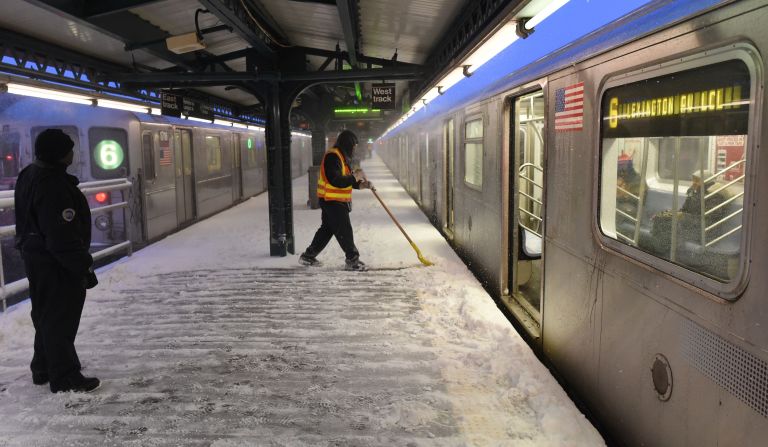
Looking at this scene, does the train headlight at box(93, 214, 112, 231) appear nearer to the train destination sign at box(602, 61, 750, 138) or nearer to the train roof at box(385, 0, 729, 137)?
the train roof at box(385, 0, 729, 137)

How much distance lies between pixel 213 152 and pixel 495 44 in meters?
10.2

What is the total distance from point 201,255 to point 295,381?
493 centimetres

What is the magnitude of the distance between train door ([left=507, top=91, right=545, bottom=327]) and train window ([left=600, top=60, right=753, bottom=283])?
115cm

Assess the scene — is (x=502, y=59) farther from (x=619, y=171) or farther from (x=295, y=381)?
(x=295, y=381)

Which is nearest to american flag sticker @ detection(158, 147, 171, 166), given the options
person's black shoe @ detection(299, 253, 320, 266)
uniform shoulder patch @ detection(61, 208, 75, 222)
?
person's black shoe @ detection(299, 253, 320, 266)

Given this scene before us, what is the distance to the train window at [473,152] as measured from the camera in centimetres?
616

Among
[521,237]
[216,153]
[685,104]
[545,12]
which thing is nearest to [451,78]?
[521,237]

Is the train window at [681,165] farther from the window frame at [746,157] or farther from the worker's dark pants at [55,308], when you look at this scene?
the worker's dark pants at [55,308]

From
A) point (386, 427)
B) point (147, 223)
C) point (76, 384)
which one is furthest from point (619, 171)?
point (147, 223)

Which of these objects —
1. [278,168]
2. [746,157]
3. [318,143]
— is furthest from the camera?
[318,143]

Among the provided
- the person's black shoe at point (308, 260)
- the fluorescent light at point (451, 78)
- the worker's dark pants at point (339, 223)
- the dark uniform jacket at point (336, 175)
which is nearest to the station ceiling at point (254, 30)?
the fluorescent light at point (451, 78)

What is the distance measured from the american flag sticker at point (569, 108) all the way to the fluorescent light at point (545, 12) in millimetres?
502

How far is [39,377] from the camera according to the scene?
3.65m

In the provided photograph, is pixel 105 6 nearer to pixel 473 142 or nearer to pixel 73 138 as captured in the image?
pixel 73 138
